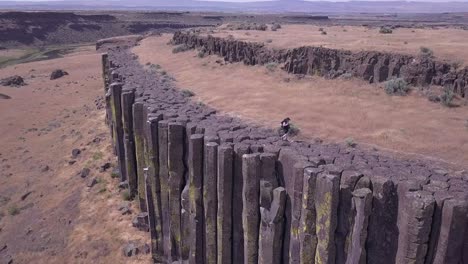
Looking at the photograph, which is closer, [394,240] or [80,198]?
[394,240]

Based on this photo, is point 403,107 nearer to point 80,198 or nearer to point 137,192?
point 137,192

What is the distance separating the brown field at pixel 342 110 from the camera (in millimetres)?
14188

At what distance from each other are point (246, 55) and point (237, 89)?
7.17 metres

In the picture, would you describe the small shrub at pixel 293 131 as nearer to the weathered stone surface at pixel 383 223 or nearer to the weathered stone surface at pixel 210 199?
the weathered stone surface at pixel 210 199

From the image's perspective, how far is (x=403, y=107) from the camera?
17891mm

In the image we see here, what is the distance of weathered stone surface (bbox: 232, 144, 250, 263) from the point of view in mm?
10875

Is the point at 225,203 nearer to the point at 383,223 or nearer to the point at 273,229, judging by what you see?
the point at 273,229

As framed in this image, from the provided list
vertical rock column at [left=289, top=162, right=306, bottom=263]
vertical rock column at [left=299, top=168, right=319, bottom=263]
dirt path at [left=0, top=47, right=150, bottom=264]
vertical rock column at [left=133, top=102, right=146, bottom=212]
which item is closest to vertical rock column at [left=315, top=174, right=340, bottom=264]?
vertical rock column at [left=299, top=168, right=319, bottom=263]

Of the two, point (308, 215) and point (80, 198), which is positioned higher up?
point (308, 215)

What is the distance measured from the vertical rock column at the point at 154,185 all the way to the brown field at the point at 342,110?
4.86 metres

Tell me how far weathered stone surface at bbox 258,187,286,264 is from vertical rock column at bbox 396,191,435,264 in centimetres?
258

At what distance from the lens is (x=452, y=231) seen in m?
7.96

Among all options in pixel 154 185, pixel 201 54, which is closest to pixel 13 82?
pixel 201 54

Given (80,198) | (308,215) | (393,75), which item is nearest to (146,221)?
(80,198)
